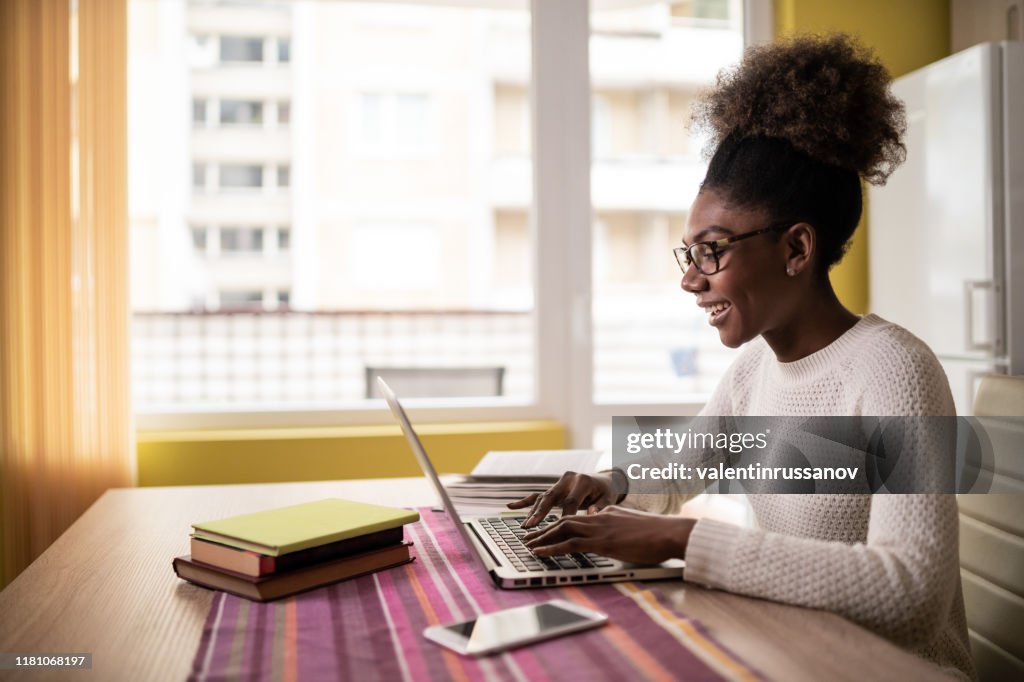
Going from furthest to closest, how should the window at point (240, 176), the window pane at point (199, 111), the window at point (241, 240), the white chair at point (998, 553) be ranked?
the window at point (241, 240) < the window at point (240, 176) < the window pane at point (199, 111) < the white chair at point (998, 553)

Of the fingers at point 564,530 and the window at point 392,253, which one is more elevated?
the window at point 392,253

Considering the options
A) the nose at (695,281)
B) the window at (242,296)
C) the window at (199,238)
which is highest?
the window at (199,238)

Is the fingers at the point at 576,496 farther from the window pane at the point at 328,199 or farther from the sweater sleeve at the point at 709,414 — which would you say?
the window pane at the point at 328,199

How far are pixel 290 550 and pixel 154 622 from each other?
0.15 metres

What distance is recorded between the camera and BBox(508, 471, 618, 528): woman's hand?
1.27 metres

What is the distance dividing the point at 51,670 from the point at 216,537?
244 mm

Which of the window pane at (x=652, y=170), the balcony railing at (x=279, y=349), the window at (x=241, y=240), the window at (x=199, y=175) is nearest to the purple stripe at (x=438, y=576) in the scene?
the window pane at (x=652, y=170)

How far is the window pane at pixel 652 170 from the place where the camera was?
3.16 m

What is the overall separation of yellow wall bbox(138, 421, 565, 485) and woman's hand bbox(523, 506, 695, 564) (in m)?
1.74

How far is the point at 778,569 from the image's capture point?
3.07 feet

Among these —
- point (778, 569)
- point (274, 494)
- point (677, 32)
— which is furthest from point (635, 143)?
point (778, 569)

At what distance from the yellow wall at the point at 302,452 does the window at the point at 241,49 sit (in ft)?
19.8

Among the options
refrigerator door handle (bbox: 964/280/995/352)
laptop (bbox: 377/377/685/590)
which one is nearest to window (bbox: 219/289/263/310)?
refrigerator door handle (bbox: 964/280/995/352)

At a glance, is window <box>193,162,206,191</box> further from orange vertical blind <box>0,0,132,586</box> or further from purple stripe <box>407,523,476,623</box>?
purple stripe <box>407,523,476,623</box>
